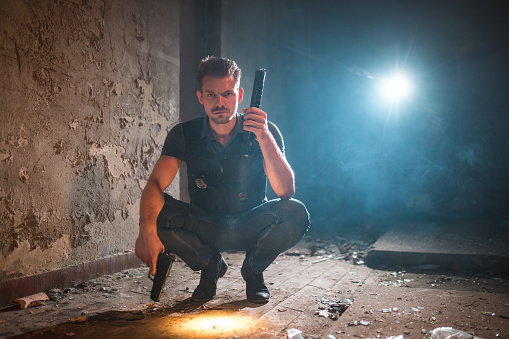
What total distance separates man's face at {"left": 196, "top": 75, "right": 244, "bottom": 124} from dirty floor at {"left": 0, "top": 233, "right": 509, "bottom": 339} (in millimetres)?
1391

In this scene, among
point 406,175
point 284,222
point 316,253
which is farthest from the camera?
point 406,175

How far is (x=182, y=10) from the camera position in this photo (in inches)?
A: 191

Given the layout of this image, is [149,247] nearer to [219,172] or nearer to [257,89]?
[219,172]

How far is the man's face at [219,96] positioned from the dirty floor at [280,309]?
1.39 metres

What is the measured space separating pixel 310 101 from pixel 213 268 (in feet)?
18.2

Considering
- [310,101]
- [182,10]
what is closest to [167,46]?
[182,10]

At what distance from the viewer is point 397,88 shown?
284 inches

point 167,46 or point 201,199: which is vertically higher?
point 167,46

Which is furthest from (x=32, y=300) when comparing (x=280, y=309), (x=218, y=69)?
(x=218, y=69)

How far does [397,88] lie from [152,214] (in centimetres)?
610

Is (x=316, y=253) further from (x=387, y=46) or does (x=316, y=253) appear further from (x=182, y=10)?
(x=387, y=46)

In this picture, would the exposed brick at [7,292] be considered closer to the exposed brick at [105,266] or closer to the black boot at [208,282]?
the exposed brick at [105,266]

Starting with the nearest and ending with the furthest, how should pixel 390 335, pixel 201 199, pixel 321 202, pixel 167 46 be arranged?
pixel 390 335, pixel 201 199, pixel 167 46, pixel 321 202

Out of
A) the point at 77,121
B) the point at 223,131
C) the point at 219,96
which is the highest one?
the point at 219,96
